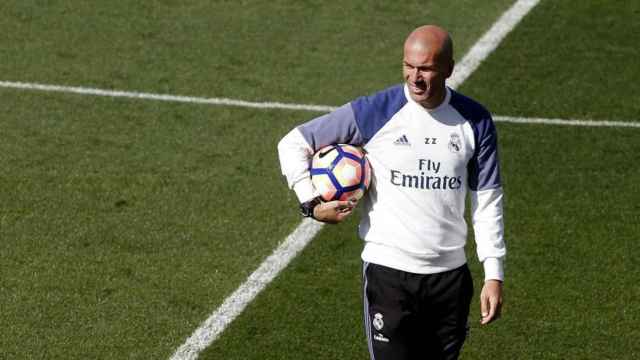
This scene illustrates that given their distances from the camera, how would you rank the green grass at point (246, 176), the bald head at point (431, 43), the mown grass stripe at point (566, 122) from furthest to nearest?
the mown grass stripe at point (566, 122), the green grass at point (246, 176), the bald head at point (431, 43)

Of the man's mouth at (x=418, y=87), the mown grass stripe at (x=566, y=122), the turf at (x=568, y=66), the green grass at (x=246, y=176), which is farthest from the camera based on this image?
the turf at (x=568, y=66)

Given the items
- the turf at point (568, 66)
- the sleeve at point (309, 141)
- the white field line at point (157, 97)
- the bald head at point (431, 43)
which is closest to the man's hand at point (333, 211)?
the sleeve at point (309, 141)

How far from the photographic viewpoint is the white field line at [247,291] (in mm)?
9266

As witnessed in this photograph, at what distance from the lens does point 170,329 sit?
9.47 m

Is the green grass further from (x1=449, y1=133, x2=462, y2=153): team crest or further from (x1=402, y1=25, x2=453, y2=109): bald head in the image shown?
(x1=402, y1=25, x2=453, y2=109): bald head

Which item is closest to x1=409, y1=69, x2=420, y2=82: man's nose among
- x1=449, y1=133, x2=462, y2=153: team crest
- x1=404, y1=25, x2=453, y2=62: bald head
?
x1=404, y1=25, x2=453, y2=62: bald head

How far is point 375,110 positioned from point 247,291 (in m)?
3.15

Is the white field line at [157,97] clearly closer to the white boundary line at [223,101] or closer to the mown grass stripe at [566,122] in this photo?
the white boundary line at [223,101]

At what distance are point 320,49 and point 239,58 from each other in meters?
0.84

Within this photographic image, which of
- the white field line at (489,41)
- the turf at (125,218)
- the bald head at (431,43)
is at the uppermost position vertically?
the bald head at (431,43)

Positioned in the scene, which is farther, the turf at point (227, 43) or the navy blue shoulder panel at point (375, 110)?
the turf at point (227, 43)

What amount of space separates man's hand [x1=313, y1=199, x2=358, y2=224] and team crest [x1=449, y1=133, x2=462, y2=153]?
0.55 metres

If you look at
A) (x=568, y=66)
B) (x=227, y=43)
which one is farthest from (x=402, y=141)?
(x=227, y=43)

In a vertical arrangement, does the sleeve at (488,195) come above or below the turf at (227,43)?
above
